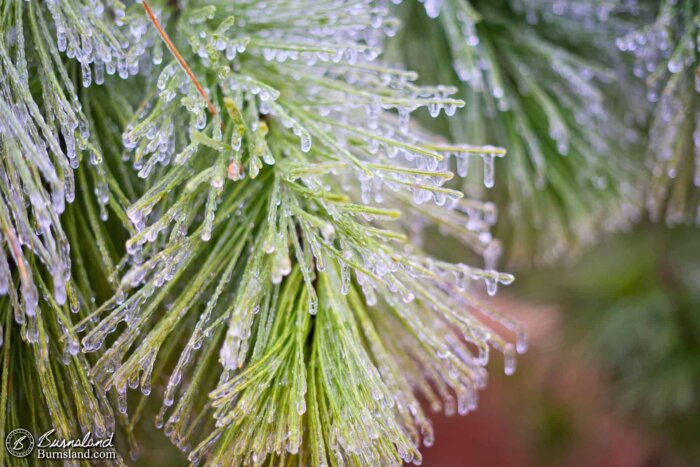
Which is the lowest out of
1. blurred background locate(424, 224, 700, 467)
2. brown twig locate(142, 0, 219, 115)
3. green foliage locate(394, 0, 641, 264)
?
blurred background locate(424, 224, 700, 467)

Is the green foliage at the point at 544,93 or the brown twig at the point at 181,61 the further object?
the green foliage at the point at 544,93

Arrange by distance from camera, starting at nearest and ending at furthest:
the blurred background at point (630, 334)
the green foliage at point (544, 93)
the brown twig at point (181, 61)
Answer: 1. the brown twig at point (181, 61)
2. the green foliage at point (544, 93)
3. the blurred background at point (630, 334)

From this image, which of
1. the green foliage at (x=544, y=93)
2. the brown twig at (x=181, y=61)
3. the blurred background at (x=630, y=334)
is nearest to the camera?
the brown twig at (x=181, y=61)

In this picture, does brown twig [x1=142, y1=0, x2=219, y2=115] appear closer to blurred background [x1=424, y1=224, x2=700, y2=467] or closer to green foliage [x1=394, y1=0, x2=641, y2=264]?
green foliage [x1=394, y1=0, x2=641, y2=264]

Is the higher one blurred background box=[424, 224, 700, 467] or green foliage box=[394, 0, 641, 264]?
green foliage box=[394, 0, 641, 264]

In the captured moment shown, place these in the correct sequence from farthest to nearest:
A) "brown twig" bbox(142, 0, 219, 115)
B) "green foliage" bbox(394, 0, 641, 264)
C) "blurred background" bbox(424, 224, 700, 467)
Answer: "blurred background" bbox(424, 224, 700, 467), "green foliage" bbox(394, 0, 641, 264), "brown twig" bbox(142, 0, 219, 115)

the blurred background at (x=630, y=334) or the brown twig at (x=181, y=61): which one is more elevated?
the brown twig at (x=181, y=61)

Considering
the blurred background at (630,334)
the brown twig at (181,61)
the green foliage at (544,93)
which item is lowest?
the blurred background at (630,334)

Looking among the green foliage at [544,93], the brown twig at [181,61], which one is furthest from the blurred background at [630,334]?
the brown twig at [181,61]

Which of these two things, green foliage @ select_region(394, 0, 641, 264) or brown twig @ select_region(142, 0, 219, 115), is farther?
green foliage @ select_region(394, 0, 641, 264)

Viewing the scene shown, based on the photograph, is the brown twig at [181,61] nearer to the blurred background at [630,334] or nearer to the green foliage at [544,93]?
the green foliage at [544,93]

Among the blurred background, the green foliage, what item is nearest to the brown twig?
the green foliage
